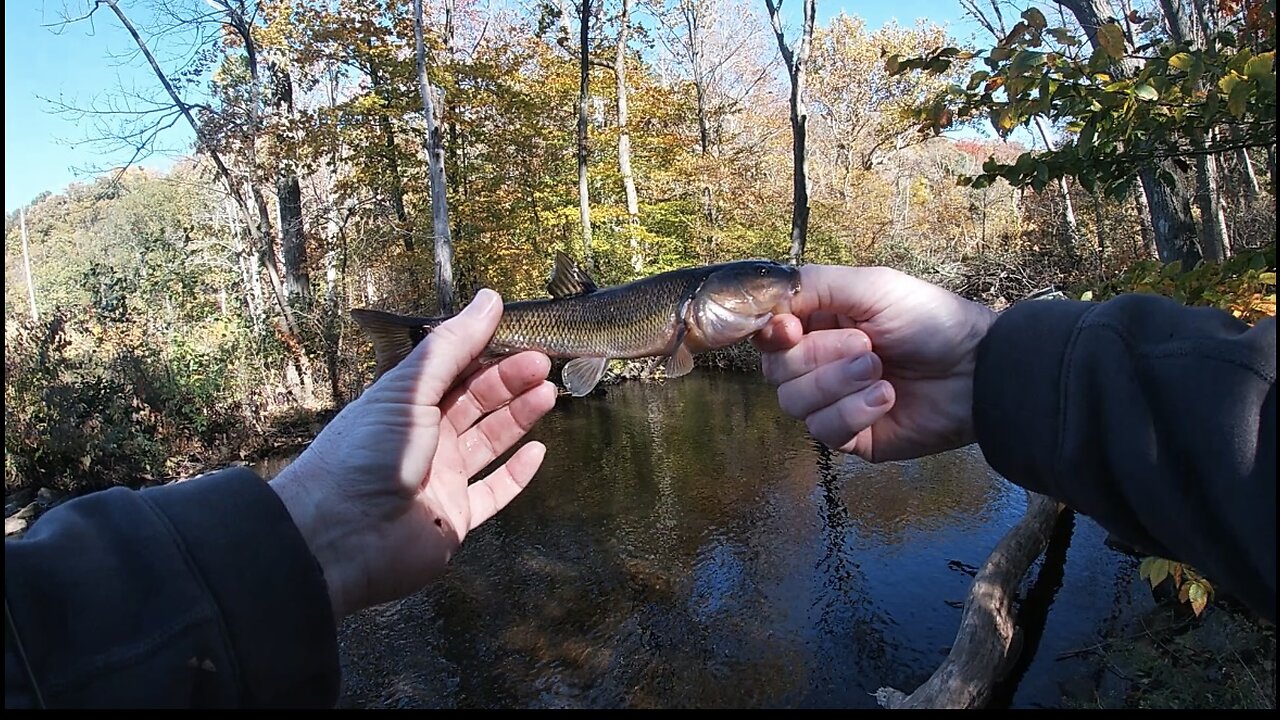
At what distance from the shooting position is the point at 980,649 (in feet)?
20.3

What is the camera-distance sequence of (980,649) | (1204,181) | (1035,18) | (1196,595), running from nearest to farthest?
(1196,595) → (1035,18) → (980,649) → (1204,181)

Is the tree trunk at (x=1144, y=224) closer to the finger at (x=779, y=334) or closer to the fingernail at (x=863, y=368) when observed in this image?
the finger at (x=779, y=334)

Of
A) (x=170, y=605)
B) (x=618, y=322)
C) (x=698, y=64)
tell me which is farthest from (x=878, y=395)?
(x=698, y=64)

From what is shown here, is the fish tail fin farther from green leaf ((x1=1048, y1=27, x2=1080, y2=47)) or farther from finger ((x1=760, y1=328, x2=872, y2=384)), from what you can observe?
green leaf ((x1=1048, y1=27, x2=1080, y2=47))

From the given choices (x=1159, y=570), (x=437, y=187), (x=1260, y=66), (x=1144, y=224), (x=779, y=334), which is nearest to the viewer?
(x=779, y=334)

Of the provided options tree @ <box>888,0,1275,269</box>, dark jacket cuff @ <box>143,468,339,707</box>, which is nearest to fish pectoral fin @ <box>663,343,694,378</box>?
dark jacket cuff @ <box>143,468,339,707</box>

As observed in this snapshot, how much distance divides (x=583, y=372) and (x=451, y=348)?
0.76 metres

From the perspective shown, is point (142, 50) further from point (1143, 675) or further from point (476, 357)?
point (1143, 675)

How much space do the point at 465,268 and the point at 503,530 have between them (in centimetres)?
1587

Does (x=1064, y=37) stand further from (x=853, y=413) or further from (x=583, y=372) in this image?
(x=583, y=372)

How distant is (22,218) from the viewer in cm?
5081

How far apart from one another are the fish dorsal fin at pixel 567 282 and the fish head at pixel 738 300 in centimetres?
56

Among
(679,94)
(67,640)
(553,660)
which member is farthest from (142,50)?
(67,640)

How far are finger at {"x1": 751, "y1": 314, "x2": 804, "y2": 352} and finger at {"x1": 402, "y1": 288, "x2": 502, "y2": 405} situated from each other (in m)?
1.18
